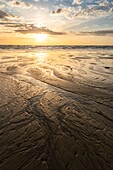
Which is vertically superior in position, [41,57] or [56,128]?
[56,128]

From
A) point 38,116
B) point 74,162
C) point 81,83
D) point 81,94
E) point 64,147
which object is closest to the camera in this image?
point 74,162

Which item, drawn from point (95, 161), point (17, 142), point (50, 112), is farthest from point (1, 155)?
point (50, 112)

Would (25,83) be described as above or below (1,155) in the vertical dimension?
below

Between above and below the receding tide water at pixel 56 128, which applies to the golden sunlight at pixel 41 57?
below

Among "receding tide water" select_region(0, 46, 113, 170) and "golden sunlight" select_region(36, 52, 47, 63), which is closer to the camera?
"receding tide water" select_region(0, 46, 113, 170)

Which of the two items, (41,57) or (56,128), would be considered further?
(41,57)

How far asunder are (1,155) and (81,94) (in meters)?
6.16

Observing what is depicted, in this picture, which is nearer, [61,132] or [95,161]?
[95,161]

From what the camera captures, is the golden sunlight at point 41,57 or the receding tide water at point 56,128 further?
the golden sunlight at point 41,57

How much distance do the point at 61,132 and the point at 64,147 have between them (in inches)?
32.4

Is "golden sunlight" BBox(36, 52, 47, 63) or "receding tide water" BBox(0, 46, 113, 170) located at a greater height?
"receding tide water" BBox(0, 46, 113, 170)

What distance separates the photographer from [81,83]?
41.3 ft

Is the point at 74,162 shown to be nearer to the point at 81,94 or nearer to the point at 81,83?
the point at 81,94

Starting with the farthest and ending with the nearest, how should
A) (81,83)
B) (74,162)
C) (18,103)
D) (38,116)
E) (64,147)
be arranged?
1. (81,83)
2. (18,103)
3. (38,116)
4. (64,147)
5. (74,162)
